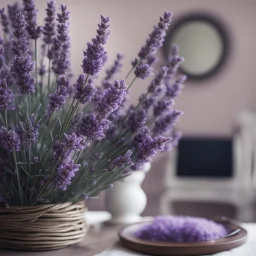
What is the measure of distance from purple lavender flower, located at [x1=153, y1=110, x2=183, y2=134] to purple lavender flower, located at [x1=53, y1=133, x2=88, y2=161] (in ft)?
0.64

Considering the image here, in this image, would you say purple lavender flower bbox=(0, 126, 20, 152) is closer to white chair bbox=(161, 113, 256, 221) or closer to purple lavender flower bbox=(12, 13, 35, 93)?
purple lavender flower bbox=(12, 13, 35, 93)

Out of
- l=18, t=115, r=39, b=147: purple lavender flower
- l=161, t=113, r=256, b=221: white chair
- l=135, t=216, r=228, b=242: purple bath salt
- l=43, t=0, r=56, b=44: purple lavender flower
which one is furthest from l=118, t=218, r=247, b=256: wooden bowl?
l=161, t=113, r=256, b=221: white chair

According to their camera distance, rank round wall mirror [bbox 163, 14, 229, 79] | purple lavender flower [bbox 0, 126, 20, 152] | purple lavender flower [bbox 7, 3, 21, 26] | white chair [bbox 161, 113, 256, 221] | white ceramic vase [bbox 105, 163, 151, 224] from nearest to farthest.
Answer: purple lavender flower [bbox 0, 126, 20, 152] < purple lavender flower [bbox 7, 3, 21, 26] < white ceramic vase [bbox 105, 163, 151, 224] < white chair [bbox 161, 113, 256, 221] < round wall mirror [bbox 163, 14, 229, 79]

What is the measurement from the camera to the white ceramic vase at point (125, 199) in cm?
93

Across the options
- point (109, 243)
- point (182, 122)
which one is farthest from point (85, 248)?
point (182, 122)

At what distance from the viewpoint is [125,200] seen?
929mm

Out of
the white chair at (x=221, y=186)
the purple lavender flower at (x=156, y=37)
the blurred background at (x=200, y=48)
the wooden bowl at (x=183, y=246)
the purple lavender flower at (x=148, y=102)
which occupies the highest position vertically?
the blurred background at (x=200, y=48)

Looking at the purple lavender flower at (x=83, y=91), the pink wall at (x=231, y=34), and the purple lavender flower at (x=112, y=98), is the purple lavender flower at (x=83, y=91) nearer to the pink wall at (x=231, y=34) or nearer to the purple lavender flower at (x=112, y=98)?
the purple lavender flower at (x=112, y=98)

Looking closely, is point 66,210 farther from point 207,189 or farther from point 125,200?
point 207,189

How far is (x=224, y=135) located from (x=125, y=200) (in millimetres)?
3921

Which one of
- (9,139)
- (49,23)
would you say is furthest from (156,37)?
(9,139)

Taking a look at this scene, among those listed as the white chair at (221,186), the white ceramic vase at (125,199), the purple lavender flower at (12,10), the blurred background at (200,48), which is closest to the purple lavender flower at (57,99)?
the purple lavender flower at (12,10)

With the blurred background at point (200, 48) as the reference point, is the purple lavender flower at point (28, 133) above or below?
below

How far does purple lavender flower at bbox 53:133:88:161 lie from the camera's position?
0.57 meters
